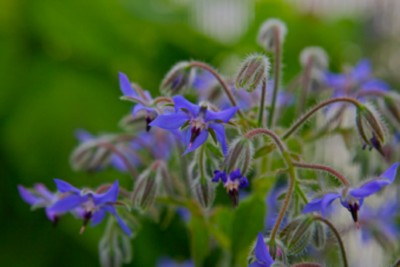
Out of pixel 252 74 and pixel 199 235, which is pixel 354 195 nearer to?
pixel 252 74

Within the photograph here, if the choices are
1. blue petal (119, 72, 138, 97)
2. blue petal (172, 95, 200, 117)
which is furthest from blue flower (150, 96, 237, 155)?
blue petal (119, 72, 138, 97)

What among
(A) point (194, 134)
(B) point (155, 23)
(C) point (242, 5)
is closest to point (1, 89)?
(B) point (155, 23)

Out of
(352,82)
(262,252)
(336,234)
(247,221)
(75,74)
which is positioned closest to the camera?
(262,252)

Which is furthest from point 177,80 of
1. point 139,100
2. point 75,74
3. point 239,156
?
point 75,74

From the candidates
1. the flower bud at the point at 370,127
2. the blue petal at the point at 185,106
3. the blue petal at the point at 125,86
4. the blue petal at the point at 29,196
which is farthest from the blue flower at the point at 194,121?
the blue petal at the point at 29,196

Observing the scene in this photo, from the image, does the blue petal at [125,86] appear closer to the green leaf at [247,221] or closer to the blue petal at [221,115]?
the blue petal at [221,115]
